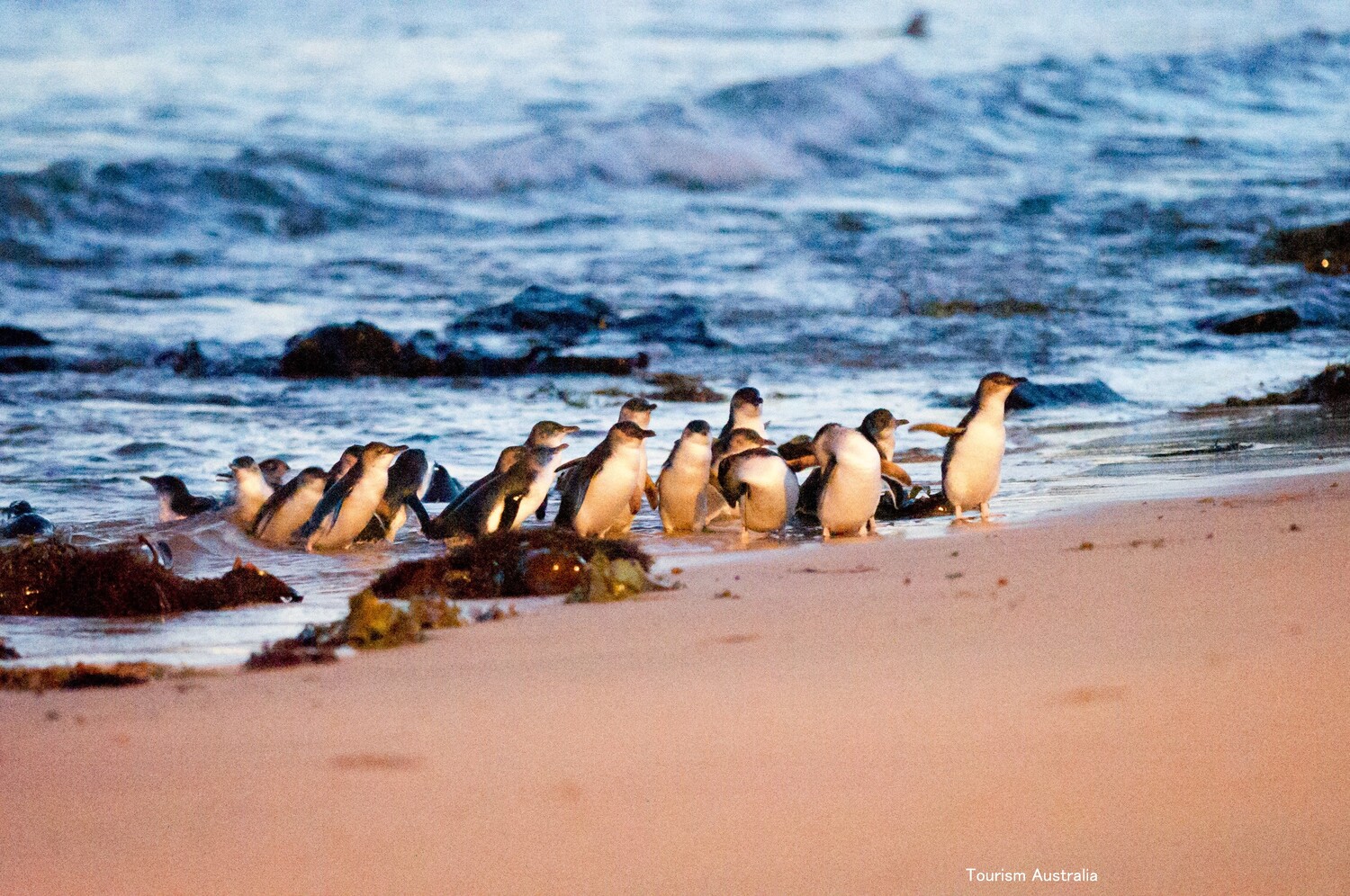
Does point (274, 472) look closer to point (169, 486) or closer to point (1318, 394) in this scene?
point (169, 486)

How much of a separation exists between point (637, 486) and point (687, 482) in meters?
0.20

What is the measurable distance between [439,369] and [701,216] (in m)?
8.22

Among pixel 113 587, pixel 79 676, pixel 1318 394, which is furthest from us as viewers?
pixel 1318 394

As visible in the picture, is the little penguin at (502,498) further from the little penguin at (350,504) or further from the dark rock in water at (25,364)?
the dark rock in water at (25,364)

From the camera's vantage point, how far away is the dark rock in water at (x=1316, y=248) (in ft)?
45.9

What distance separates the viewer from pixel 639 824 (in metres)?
3.42

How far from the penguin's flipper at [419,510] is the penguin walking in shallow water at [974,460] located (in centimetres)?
188

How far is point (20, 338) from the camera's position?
12.6 m

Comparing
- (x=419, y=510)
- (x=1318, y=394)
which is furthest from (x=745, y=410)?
(x=1318, y=394)

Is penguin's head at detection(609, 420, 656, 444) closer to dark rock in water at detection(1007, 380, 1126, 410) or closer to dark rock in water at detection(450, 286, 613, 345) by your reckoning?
dark rock in water at detection(1007, 380, 1126, 410)

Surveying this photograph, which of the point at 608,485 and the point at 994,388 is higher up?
the point at 994,388

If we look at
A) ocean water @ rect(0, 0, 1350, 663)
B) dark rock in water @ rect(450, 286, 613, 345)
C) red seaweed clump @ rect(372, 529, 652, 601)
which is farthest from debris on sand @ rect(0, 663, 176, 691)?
dark rock in water @ rect(450, 286, 613, 345)

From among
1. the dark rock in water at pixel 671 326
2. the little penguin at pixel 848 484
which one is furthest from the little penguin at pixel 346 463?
the dark rock in water at pixel 671 326

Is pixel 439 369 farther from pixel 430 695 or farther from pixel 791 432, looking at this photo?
pixel 430 695
